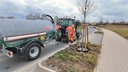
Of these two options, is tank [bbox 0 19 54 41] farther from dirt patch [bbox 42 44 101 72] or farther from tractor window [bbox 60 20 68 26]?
tractor window [bbox 60 20 68 26]

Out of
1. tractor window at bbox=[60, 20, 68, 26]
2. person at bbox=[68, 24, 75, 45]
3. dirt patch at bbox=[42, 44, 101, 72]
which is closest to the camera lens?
dirt patch at bbox=[42, 44, 101, 72]

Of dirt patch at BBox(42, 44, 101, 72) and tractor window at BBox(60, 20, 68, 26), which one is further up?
tractor window at BBox(60, 20, 68, 26)

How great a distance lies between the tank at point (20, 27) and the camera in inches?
185

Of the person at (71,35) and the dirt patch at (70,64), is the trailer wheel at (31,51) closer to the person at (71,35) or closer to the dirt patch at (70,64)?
the dirt patch at (70,64)

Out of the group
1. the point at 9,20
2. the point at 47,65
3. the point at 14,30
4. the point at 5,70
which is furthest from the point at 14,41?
the point at 47,65

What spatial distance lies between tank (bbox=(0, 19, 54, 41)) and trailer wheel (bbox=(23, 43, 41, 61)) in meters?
0.67

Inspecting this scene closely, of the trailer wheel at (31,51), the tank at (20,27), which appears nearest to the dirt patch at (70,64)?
the trailer wheel at (31,51)

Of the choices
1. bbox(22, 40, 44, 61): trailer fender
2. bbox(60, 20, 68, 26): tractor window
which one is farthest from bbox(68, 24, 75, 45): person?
bbox(22, 40, 44, 61): trailer fender

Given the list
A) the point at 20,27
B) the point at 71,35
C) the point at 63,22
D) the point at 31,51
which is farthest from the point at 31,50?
the point at 63,22

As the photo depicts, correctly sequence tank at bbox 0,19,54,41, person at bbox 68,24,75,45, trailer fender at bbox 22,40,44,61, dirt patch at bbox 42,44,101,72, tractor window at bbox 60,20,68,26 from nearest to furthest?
dirt patch at bbox 42,44,101,72, tank at bbox 0,19,54,41, trailer fender at bbox 22,40,44,61, person at bbox 68,24,75,45, tractor window at bbox 60,20,68,26

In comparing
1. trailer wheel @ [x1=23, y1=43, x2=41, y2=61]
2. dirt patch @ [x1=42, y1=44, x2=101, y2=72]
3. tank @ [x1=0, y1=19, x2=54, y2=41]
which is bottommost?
dirt patch @ [x1=42, y1=44, x2=101, y2=72]

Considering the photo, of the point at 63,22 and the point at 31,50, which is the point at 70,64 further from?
the point at 63,22

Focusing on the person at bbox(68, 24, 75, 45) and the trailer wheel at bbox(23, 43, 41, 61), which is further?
the person at bbox(68, 24, 75, 45)

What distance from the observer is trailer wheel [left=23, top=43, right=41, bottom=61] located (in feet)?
17.2
